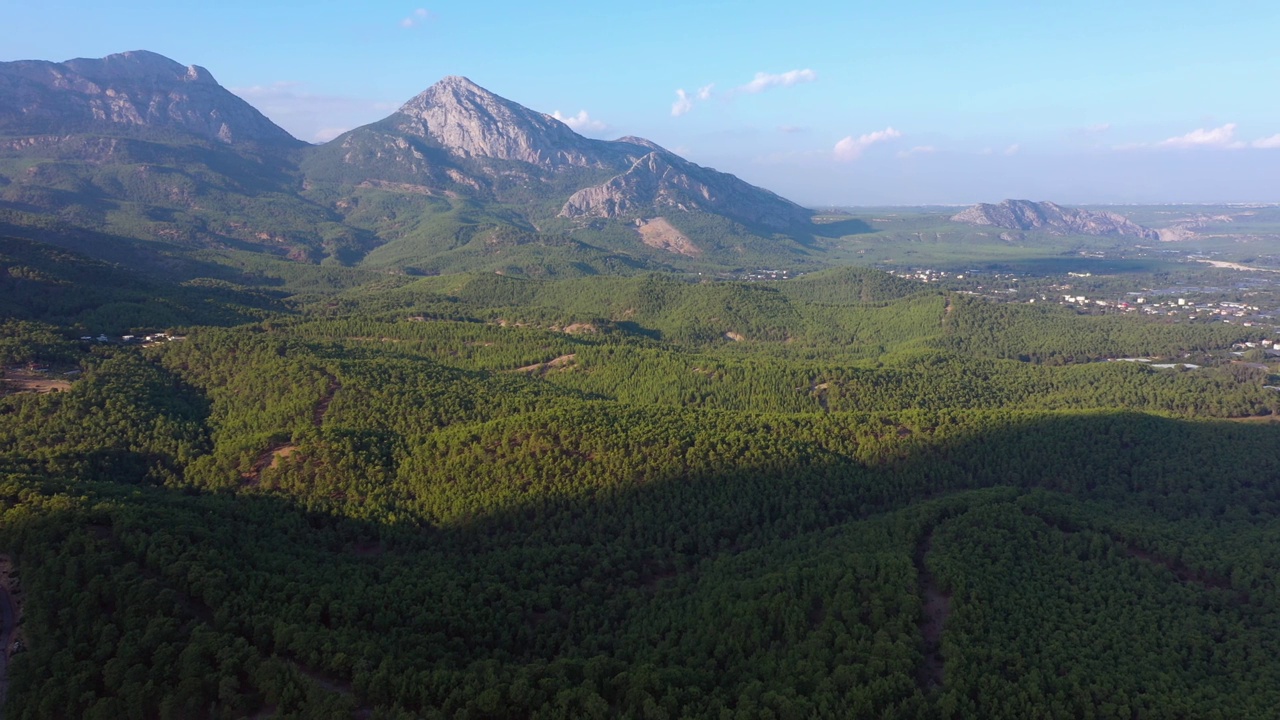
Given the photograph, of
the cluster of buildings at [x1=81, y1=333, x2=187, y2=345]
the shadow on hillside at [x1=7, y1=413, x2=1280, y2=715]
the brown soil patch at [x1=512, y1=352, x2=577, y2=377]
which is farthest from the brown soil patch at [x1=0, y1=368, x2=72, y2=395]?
the brown soil patch at [x1=512, y1=352, x2=577, y2=377]

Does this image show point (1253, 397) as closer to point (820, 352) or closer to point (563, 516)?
point (820, 352)

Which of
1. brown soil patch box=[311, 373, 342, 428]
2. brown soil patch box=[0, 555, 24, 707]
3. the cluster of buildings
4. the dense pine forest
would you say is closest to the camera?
brown soil patch box=[0, 555, 24, 707]

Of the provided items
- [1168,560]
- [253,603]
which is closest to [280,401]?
[253,603]

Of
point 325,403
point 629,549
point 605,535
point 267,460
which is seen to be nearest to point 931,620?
point 629,549

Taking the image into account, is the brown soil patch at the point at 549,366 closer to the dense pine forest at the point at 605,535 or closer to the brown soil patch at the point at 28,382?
the dense pine forest at the point at 605,535

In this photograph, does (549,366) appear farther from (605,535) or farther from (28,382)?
(28,382)

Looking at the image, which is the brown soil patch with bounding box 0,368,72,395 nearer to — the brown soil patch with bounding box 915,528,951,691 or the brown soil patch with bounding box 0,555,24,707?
the brown soil patch with bounding box 0,555,24,707
